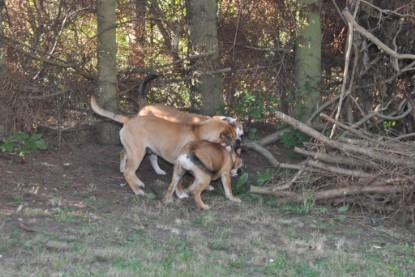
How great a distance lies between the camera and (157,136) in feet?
Result: 31.7

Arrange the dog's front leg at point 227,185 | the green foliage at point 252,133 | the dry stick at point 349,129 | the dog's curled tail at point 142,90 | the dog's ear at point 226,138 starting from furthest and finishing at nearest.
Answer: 1. the green foliage at point 252,133
2. the dog's curled tail at point 142,90
3. the dog's ear at point 226,138
4. the dog's front leg at point 227,185
5. the dry stick at point 349,129

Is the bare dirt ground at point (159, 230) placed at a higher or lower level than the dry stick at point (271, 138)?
lower

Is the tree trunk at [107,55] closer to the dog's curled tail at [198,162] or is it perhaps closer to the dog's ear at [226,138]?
the dog's ear at [226,138]

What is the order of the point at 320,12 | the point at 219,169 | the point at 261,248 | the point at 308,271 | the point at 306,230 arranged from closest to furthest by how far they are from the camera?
1. the point at 308,271
2. the point at 261,248
3. the point at 306,230
4. the point at 219,169
5. the point at 320,12

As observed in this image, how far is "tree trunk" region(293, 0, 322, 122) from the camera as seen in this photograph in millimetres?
11438

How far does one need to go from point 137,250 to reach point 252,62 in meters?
5.88

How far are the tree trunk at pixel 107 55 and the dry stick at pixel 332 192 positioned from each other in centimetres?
270

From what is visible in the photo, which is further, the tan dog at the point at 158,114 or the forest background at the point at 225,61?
the forest background at the point at 225,61

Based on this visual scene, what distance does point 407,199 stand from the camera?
27.9 feet

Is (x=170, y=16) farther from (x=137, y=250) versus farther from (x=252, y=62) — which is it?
(x=137, y=250)

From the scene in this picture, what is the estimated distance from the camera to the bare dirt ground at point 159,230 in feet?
21.8

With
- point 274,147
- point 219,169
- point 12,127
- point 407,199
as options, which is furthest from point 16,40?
point 407,199

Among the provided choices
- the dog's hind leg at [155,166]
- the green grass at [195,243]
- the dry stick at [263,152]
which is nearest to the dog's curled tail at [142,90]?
the dog's hind leg at [155,166]

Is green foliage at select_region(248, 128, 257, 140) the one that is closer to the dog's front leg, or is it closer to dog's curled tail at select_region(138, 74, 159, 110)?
dog's curled tail at select_region(138, 74, 159, 110)
